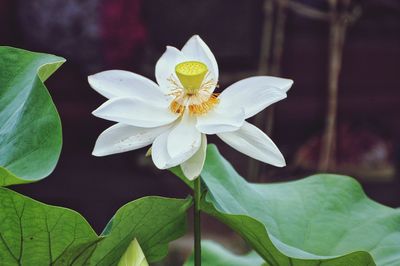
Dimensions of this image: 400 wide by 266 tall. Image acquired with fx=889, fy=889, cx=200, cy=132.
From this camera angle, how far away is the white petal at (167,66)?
0.87 m

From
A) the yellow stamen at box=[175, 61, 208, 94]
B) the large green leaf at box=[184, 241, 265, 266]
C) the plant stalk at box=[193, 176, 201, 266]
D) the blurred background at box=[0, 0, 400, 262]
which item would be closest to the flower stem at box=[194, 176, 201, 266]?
the plant stalk at box=[193, 176, 201, 266]

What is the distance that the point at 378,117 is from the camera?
3.80m

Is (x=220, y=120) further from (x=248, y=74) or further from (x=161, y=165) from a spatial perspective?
(x=248, y=74)

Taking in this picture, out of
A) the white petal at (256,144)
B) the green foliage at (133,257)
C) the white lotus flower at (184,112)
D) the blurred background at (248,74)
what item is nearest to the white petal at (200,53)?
the white lotus flower at (184,112)

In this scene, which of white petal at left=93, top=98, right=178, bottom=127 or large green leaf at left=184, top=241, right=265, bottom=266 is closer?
white petal at left=93, top=98, right=178, bottom=127

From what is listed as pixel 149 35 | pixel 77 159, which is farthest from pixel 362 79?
pixel 77 159

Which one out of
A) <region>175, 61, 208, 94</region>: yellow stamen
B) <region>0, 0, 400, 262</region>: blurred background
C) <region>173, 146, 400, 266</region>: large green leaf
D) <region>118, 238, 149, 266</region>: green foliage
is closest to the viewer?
<region>118, 238, 149, 266</region>: green foliage

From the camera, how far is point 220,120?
778 millimetres

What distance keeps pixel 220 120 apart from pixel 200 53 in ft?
0.39

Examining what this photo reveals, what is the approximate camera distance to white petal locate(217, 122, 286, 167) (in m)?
0.76

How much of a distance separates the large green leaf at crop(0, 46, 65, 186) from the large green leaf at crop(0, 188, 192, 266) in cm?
3

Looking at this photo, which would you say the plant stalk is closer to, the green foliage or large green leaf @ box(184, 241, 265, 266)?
the green foliage

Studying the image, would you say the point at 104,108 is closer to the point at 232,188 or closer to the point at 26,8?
the point at 232,188

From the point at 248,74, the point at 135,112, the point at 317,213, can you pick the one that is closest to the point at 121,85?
the point at 135,112
